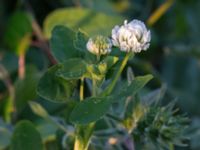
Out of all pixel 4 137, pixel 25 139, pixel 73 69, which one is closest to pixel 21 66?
pixel 4 137

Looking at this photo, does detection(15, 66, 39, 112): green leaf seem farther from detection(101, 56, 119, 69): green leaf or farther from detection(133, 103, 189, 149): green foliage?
detection(101, 56, 119, 69): green leaf

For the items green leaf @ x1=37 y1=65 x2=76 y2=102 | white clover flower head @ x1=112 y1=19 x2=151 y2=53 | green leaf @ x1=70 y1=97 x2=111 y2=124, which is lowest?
green leaf @ x1=70 y1=97 x2=111 y2=124

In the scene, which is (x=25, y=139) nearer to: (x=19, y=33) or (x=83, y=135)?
(x=83, y=135)

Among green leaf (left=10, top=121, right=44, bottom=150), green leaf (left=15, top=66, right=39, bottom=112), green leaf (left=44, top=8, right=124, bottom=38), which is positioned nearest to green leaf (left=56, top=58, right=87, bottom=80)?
green leaf (left=10, top=121, right=44, bottom=150)

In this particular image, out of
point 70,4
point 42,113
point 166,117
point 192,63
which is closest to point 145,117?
point 166,117

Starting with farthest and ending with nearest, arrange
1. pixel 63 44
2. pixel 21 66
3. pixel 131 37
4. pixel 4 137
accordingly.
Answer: pixel 21 66
pixel 4 137
pixel 63 44
pixel 131 37

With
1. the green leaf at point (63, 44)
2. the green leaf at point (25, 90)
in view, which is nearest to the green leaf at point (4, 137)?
the green leaf at point (25, 90)
